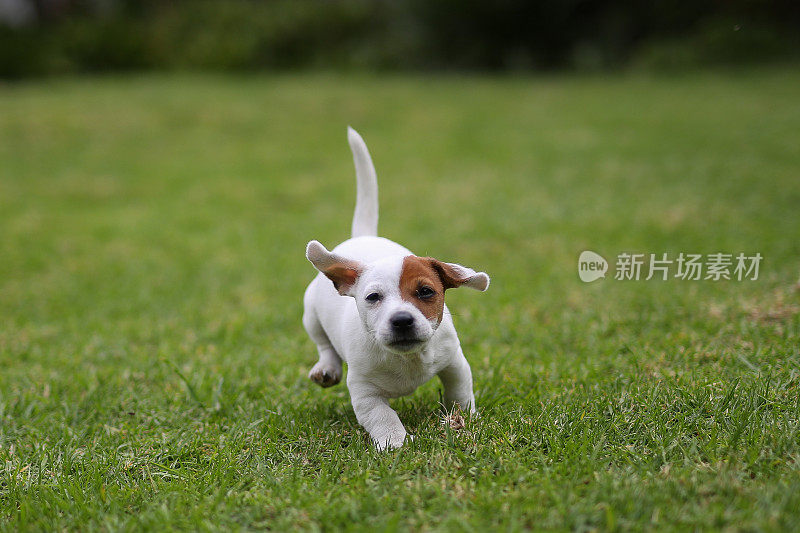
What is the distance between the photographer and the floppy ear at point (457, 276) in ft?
9.36

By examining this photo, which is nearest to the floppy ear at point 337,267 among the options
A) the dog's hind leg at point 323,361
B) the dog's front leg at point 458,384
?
the dog's front leg at point 458,384

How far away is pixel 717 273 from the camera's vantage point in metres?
5.71

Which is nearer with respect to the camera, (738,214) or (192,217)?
(738,214)

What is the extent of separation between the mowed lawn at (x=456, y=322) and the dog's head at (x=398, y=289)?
0.57 metres

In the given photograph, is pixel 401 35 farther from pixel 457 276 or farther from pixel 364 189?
pixel 457 276

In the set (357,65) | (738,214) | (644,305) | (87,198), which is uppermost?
(357,65)

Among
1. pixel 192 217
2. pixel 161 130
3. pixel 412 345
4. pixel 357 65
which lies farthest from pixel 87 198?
pixel 357 65

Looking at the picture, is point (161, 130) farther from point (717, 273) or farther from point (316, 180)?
point (717, 273)

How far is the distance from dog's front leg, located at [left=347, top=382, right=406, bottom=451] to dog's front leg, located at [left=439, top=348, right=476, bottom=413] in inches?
11.9

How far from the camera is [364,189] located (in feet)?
12.4

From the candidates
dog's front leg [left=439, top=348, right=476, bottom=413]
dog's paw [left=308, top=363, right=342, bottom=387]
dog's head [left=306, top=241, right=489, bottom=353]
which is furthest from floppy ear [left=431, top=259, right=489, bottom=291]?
dog's paw [left=308, top=363, right=342, bottom=387]

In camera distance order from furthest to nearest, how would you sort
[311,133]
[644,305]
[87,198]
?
[311,133] < [87,198] < [644,305]

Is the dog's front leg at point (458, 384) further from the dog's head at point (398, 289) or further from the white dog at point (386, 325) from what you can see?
the dog's head at point (398, 289)

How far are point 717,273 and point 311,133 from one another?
9.52 m
